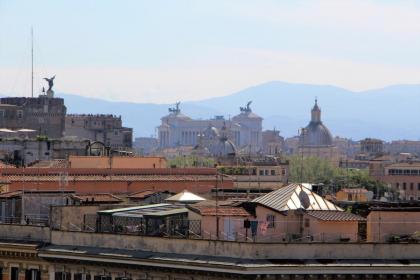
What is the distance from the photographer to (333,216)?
45062mm

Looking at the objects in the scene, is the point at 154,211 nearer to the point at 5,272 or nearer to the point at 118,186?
the point at 5,272

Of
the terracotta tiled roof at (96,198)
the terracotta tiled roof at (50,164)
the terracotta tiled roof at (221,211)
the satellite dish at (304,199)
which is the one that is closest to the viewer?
the terracotta tiled roof at (221,211)

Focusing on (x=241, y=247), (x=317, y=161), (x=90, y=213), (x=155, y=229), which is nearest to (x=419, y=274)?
(x=241, y=247)

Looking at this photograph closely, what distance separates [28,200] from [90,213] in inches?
270

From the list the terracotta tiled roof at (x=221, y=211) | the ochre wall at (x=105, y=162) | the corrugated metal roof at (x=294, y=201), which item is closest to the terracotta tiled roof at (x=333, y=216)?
the corrugated metal roof at (x=294, y=201)

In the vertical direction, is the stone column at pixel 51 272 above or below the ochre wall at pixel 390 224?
below

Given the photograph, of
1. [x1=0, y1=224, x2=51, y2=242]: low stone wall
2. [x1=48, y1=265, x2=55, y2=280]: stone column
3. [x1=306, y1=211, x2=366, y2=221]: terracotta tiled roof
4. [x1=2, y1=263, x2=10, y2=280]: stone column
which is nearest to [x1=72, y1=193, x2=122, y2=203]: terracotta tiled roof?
[x1=0, y1=224, x2=51, y2=242]: low stone wall

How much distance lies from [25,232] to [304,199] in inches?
307

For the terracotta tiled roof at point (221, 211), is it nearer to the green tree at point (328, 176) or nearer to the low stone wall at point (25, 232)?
the low stone wall at point (25, 232)

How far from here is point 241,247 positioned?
130ft

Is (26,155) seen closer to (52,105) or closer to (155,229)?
(155,229)

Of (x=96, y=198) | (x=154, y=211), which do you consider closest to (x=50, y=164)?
(x=96, y=198)

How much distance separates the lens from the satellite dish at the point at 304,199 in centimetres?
4712

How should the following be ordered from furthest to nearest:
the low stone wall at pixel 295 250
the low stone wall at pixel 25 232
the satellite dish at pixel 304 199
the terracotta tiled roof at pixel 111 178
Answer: the terracotta tiled roof at pixel 111 178 < the low stone wall at pixel 25 232 < the satellite dish at pixel 304 199 < the low stone wall at pixel 295 250
